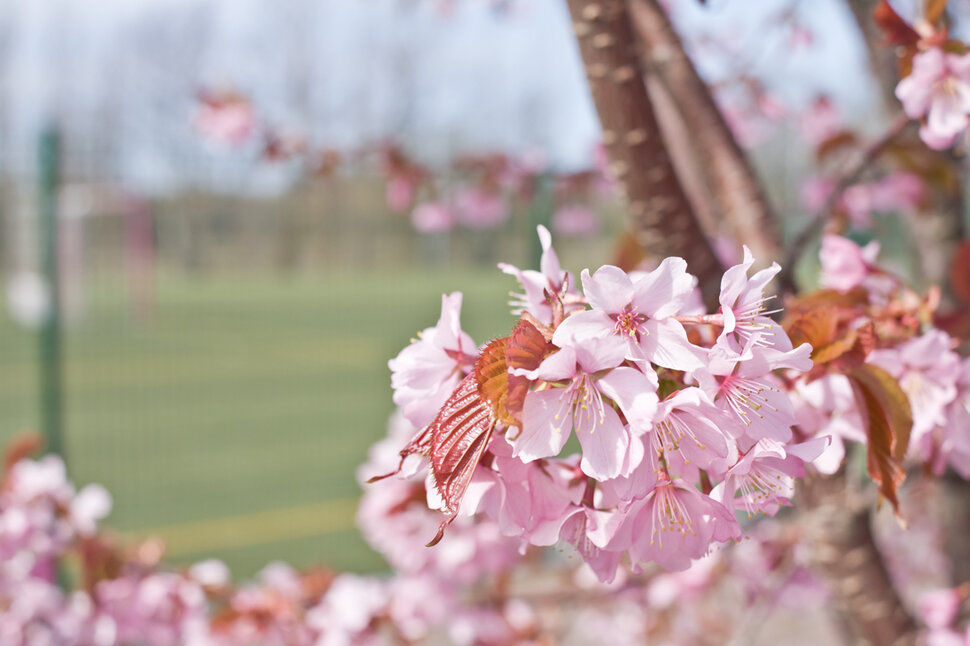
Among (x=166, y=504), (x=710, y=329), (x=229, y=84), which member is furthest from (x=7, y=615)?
(x=166, y=504)

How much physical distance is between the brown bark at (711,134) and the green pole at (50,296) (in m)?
2.71

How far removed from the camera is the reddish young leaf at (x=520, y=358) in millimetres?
463

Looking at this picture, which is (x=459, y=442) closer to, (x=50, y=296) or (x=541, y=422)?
(x=541, y=422)

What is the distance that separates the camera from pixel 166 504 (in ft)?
19.7

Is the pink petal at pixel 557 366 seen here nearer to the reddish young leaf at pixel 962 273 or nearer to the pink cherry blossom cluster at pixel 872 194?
the reddish young leaf at pixel 962 273

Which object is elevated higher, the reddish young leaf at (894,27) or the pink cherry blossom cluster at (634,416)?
the reddish young leaf at (894,27)

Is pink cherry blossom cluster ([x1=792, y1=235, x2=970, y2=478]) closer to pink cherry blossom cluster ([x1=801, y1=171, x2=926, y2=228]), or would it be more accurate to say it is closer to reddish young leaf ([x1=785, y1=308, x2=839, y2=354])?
reddish young leaf ([x1=785, y1=308, x2=839, y2=354])

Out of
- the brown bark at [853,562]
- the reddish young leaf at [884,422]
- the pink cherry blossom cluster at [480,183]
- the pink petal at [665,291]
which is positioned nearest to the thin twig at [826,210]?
the brown bark at [853,562]

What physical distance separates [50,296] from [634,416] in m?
3.29

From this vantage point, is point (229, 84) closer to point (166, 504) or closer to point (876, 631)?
point (876, 631)

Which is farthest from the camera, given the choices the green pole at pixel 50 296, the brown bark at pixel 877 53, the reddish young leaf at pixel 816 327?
the green pole at pixel 50 296

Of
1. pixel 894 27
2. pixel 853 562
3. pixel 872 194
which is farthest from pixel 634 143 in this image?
pixel 872 194

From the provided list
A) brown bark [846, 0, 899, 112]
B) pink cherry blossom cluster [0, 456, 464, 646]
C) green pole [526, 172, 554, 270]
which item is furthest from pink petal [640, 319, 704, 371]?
green pole [526, 172, 554, 270]

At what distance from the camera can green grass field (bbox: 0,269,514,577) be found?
5.25 meters
